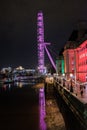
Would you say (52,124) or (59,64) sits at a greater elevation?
(59,64)

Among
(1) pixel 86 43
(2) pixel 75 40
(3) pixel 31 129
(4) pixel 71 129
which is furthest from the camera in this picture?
(2) pixel 75 40

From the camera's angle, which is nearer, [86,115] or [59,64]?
[86,115]

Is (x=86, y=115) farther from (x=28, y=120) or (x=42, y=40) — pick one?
(x=42, y=40)

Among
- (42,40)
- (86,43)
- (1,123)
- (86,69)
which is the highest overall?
(42,40)

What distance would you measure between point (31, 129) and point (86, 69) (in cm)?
2056

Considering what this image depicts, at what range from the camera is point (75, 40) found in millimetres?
50875

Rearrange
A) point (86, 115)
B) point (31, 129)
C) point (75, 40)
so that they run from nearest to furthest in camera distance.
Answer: point (86, 115), point (31, 129), point (75, 40)

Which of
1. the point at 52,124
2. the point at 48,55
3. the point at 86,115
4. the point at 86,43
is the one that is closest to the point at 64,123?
the point at 52,124

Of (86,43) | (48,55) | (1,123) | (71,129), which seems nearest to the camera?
(71,129)

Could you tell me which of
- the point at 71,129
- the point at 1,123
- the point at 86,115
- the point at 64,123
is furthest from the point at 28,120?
the point at 86,115

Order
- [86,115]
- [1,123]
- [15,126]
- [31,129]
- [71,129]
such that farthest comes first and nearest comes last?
[1,123]
[15,126]
[31,129]
[71,129]
[86,115]

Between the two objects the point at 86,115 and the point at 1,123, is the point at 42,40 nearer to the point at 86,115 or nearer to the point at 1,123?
the point at 1,123

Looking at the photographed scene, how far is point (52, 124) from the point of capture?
675 inches

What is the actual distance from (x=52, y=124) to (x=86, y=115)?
697cm
